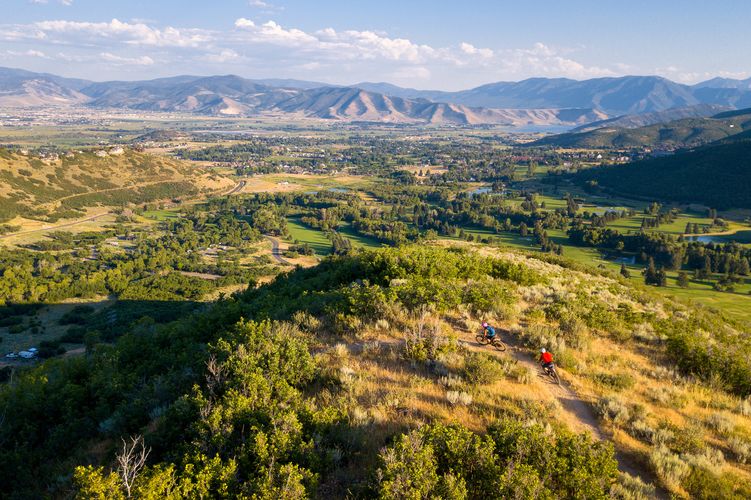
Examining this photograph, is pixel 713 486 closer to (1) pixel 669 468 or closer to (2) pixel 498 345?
(1) pixel 669 468

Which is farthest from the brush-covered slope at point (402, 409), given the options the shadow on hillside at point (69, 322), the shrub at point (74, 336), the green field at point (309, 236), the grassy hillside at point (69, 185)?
the grassy hillside at point (69, 185)

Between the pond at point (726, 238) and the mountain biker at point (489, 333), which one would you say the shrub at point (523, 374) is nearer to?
the mountain biker at point (489, 333)

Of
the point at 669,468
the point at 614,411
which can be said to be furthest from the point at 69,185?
the point at 669,468

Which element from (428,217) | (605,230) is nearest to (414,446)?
(605,230)

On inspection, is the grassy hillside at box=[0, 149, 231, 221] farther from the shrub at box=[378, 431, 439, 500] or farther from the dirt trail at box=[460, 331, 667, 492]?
the shrub at box=[378, 431, 439, 500]

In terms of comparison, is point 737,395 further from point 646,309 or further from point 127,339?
point 127,339

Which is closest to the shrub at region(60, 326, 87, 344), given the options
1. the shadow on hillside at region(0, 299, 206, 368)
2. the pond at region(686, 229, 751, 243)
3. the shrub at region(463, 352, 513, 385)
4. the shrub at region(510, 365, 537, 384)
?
the shadow on hillside at region(0, 299, 206, 368)
